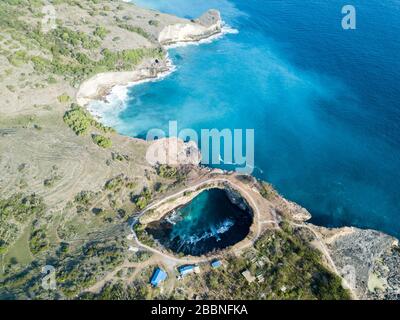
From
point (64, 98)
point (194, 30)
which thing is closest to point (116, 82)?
point (64, 98)

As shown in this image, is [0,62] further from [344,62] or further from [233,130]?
[344,62]

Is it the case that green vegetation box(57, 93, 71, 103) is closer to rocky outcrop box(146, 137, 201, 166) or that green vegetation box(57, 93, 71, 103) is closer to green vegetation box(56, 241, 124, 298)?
rocky outcrop box(146, 137, 201, 166)

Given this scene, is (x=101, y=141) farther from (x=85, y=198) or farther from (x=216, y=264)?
(x=216, y=264)

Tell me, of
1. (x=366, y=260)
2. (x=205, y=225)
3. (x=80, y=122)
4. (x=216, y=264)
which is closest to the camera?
(x=216, y=264)

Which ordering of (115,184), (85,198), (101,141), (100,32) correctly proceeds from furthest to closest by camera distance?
(100,32) < (101,141) < (115,184) < (85,198)

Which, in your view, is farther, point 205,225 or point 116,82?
point 116,82
